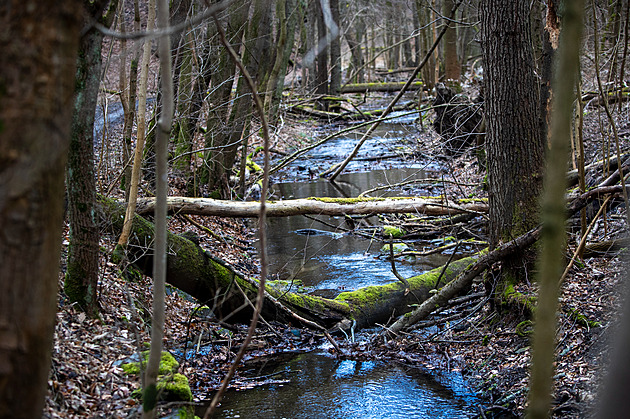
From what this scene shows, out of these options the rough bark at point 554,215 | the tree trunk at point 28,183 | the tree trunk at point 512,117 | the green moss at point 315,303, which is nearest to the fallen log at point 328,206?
the green moss at point 315,303

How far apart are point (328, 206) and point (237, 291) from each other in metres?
3.49

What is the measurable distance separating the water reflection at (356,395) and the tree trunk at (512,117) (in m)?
1.39

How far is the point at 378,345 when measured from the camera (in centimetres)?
633

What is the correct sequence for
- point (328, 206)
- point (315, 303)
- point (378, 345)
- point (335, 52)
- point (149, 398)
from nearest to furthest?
point (149, 398), point (378, 345), point (315, 303), point (328, 206), point (335, 52)

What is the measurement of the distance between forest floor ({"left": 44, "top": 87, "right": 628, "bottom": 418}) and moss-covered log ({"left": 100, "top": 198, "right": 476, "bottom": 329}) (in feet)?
0.86

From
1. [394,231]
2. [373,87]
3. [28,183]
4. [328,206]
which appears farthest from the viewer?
[373,87]

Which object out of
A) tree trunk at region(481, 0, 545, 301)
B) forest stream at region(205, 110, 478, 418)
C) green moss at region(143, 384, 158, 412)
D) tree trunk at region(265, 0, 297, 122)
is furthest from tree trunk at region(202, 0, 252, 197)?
green moss at region(143, 384, 158, 412)

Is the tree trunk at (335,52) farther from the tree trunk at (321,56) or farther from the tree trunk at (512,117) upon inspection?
the tree trunk at (512,117)

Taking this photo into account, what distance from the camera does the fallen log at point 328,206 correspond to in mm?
9062

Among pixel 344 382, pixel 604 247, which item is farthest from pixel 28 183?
pixel 604 247

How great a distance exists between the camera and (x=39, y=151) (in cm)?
182

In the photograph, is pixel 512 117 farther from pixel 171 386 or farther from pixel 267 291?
pixel 171 386

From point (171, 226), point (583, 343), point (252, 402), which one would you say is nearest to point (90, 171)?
point (252, 402)

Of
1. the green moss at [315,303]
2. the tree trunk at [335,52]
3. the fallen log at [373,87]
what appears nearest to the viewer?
the green moss at [315,303]
